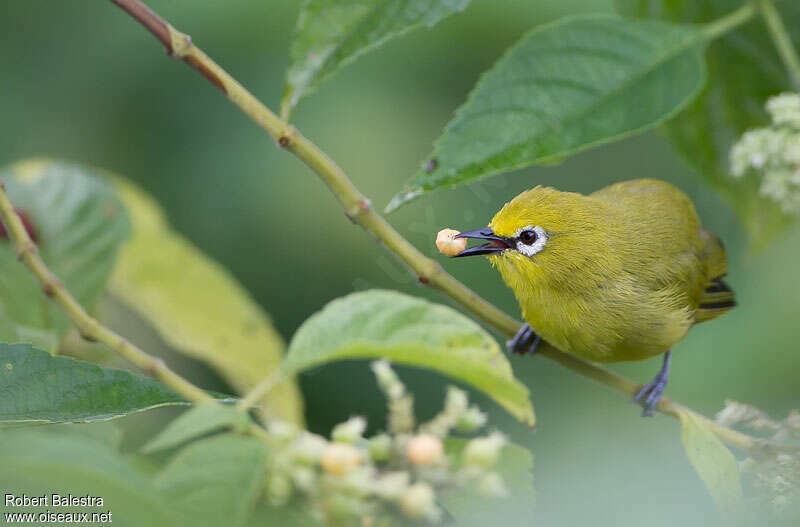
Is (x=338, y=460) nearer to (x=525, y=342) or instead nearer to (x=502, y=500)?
(x=502, y=500)

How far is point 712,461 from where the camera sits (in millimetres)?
1591

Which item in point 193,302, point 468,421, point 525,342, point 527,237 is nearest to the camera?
point 468,421

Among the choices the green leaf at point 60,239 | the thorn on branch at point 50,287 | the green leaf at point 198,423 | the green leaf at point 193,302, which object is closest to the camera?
the green leaf at point 198,423

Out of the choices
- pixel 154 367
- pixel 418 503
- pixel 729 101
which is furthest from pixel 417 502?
pixel 729 101

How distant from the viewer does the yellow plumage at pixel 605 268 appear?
241 cm

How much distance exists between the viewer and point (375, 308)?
1.16 meters

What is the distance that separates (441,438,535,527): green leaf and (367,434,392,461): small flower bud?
10cm

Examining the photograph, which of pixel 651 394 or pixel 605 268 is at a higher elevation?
pixel 605 268

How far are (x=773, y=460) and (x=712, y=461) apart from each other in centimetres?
13

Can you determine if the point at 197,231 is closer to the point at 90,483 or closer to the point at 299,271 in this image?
the point at 299,271

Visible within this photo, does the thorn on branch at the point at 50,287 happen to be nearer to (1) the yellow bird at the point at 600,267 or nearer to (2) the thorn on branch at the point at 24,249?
(2) the thorn on branch at the point at 24,249

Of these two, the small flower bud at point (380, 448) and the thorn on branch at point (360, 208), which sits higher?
the thorn on branch at point (360, 208)

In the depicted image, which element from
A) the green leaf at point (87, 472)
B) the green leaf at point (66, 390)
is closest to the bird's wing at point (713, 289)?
the green leaf at point (66, 390)

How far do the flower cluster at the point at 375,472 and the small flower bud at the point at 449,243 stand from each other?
0.92 meters
